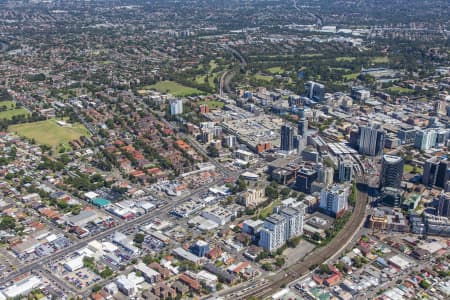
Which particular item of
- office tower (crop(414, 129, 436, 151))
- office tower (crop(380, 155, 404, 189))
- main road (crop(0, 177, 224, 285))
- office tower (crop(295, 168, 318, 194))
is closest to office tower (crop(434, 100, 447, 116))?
office tower (crop(414, 129, 436, 151))

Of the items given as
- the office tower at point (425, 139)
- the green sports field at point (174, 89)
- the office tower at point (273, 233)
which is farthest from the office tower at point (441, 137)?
the green sports field at point (174, 89)

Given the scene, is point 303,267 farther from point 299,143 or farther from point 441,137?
point 441,137

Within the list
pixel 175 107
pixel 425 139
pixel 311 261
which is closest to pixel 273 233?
pixel 311 261

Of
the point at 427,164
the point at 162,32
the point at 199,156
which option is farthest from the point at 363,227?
the point at 162,32

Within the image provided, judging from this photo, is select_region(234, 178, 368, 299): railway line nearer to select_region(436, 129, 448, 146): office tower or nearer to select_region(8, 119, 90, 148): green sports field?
select_region(436, 129, 448, 146): office tower

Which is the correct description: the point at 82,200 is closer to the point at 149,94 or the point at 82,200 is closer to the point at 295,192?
the point at 295,192
